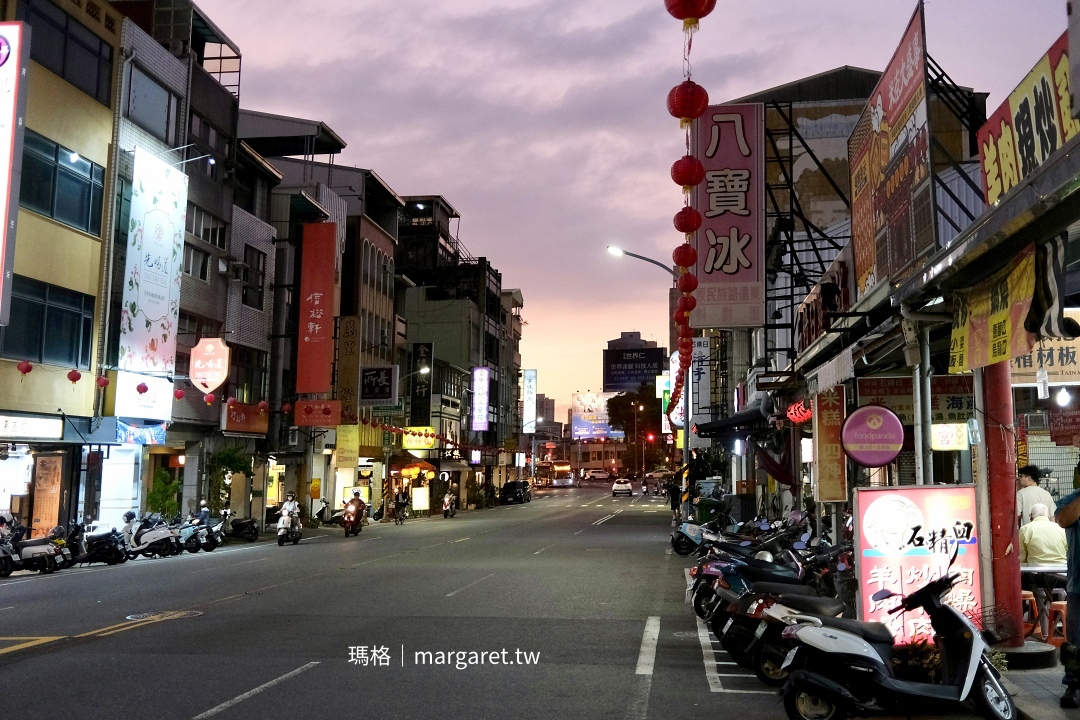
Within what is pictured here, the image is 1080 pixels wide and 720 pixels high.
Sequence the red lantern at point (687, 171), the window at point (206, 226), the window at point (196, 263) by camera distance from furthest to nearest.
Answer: the window at point (206, 226) → the window at point (196, 263) → the red lantern at point (687, 171)

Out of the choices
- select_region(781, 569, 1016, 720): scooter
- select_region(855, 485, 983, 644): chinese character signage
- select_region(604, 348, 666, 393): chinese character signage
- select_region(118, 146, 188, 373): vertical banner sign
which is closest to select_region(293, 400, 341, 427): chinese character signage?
select_region(118, 146, 188, 373): vertical banner sign

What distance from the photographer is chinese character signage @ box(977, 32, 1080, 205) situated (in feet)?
23.0

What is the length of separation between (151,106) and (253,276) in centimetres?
938

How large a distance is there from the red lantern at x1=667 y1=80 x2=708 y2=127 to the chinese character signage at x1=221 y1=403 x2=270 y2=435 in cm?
2620

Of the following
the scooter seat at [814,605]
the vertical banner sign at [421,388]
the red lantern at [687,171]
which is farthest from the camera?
the vertical banner sign at [421,388]

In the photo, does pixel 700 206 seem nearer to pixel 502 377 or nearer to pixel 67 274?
pixel 67 274

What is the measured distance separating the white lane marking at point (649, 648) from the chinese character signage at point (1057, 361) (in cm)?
609

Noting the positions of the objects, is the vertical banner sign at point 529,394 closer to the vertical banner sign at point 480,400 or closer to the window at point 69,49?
the vertical banner sign at point 480,400

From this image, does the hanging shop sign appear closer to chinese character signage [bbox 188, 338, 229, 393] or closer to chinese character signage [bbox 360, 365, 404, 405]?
chinese character signage [bbox 188, 338, 229, 393]

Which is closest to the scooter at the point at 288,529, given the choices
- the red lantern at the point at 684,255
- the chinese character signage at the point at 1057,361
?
the red lantern at the point at 684,255

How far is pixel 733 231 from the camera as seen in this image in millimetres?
17609

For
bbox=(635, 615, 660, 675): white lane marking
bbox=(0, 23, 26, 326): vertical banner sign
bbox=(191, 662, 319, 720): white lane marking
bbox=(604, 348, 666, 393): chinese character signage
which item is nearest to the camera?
bbox=(191, 662, 319, 720): white lane marking

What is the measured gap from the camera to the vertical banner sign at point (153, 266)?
27.9 m

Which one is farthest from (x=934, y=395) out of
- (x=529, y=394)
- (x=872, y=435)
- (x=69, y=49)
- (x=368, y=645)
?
(x=529, y=394)
